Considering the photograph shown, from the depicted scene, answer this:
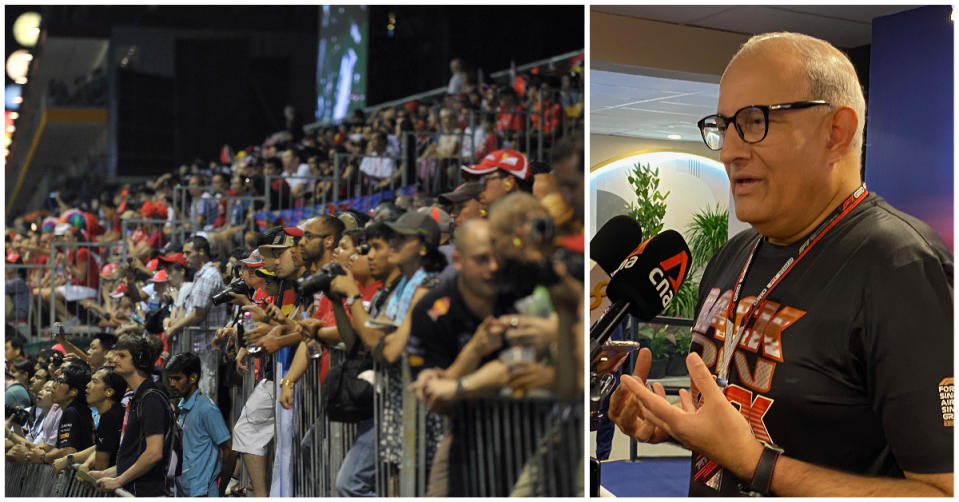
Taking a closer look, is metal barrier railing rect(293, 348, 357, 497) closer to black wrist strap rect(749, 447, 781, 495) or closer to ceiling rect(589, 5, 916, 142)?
black wrist strap rect(749, 447, 781, 495)

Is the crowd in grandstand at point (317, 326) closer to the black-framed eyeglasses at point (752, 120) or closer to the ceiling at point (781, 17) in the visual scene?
the black-framed eyeglasses at point (752, 120)

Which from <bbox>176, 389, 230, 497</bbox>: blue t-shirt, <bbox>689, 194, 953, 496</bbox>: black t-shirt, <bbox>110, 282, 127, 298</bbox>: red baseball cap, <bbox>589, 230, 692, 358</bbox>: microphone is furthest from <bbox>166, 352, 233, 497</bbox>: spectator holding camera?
<bbox>689, 194, 953, 496</bbox>: black t-shirt

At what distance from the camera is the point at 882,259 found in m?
1.07

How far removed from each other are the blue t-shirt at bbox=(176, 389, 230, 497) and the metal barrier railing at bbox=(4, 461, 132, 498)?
122 millimetres

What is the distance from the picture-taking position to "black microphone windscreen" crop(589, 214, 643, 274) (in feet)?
4.87

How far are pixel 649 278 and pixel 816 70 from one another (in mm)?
403

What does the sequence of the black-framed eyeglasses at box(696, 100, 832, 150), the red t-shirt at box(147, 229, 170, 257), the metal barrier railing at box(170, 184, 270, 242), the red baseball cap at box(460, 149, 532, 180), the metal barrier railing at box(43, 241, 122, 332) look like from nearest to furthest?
the black-framed eyeglasses at box(696, 100, 832, 150), the red baseball cap at box(460, 149, 532, 180), the metal barrier railing at box(170, 184, 270, 242), the red t-shirt at box(147, 229, 170, 257), the metal barrier railing at box(43, 241, 122, 332)

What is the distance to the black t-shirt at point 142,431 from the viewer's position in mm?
1604

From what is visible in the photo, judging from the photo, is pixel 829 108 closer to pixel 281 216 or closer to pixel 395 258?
pixel 395 258

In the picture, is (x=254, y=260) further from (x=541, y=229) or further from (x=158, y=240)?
(x=158, y=240)

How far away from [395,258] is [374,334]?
0.46 feet

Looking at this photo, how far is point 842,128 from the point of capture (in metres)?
1.18

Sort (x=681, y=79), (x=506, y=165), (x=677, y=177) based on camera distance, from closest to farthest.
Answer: (x=506, y=165) → (x=677, y=177) → (x=681, y=79)

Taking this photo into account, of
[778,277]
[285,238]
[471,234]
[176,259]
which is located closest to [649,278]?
[778,277]
